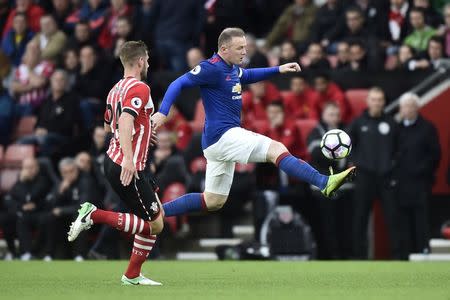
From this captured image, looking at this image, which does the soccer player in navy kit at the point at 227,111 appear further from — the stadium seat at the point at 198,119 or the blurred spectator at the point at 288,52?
the blurred spectator at the point at 288,52

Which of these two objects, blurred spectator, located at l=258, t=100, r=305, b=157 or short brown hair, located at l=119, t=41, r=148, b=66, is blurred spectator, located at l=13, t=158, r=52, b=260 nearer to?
blurred spectator, located at l=258, t=100, r=305, b=157

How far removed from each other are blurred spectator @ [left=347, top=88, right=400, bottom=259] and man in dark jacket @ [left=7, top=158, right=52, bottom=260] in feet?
15.1

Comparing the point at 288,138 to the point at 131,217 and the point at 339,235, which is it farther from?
the point at 131,217

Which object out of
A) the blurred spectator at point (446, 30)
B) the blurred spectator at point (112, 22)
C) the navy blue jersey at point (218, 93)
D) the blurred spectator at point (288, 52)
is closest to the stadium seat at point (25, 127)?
the blurred spectator at point (112, 22)

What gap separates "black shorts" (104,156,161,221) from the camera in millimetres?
10414

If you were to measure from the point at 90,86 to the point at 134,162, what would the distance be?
9349mm

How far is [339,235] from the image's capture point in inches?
667

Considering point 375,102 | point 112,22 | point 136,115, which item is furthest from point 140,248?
point 112,22

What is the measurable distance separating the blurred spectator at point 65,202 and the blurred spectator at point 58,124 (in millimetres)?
1118

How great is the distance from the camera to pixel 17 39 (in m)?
22.0

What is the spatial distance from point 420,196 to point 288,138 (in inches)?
74.0

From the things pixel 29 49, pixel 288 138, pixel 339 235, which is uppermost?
pixel 29 49

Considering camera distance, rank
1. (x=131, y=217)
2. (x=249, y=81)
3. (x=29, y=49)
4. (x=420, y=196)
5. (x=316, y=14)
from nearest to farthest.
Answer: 1. (x=131, y=217)
2. (x=249, y=81)
3. (x=420, y=196)
4. (x=316, y=14)
5. (x=29, y=49)

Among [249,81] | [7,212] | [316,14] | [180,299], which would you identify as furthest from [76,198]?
[180,299]
